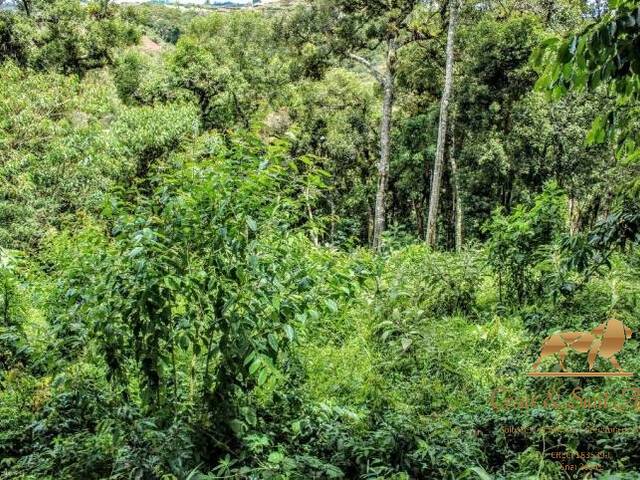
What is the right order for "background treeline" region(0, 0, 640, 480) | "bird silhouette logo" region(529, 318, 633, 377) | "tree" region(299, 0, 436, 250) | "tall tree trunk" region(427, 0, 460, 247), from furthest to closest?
"tree" region(299, 0, 436, 250), "tall tree trunk" region(427, 0, 460, 247), "bird silhouette logo" region(529, 318, 633, 377), "background treeline" region(0, 0, 640, 480)

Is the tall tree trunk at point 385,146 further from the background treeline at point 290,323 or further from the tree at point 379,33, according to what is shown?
the background treeline at point 290,323

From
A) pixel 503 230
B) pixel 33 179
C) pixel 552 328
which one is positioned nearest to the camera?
pixel 552 328

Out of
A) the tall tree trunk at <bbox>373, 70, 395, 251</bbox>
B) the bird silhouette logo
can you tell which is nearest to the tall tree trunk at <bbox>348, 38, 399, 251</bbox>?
the tall tree trunk at <bbox>373, 70, 395, 251</bbox>

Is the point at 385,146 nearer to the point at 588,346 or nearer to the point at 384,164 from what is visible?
the point at 384,164

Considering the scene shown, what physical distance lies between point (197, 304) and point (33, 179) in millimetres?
11053

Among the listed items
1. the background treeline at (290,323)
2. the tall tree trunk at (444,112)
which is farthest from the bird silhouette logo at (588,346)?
the tall tree trunk at (444,112)

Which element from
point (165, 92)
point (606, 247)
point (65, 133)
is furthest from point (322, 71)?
point (606, 247)

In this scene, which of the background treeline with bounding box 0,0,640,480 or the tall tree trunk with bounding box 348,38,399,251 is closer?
the background treeline with bounding box 0,0,640,480

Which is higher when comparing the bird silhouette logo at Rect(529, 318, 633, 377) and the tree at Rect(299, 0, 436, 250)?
the tree at Rect(299, 0, 436, 250)

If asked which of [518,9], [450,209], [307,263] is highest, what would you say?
[518,9]

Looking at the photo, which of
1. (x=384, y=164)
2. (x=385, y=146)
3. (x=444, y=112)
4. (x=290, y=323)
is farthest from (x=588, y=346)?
(x=385, y=146)

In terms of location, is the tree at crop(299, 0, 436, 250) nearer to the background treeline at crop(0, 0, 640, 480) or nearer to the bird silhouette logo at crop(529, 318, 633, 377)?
the background treeline at crop(0, 0, 640, 480)

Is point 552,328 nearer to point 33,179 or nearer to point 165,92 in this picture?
point 33,179

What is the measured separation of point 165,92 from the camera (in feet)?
64.4
